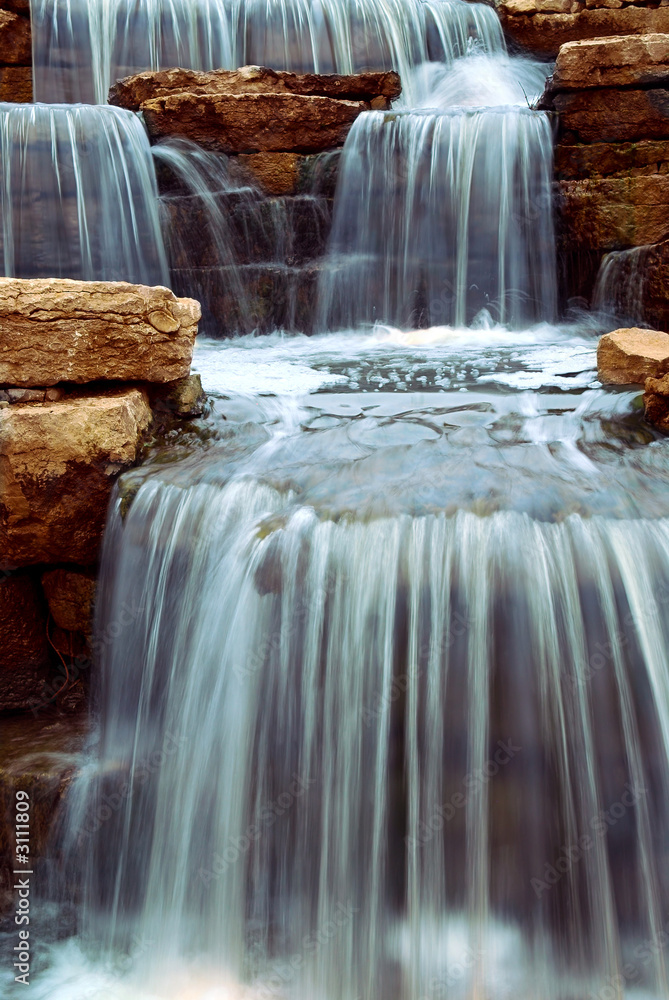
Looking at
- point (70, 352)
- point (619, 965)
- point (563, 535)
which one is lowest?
point (619, 965)

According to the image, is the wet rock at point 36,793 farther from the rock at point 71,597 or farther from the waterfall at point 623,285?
the waterfall at point 623,285

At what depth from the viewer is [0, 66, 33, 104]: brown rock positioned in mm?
9648

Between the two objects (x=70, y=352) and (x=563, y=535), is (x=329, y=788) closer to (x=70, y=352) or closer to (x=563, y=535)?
(x=563, y=535)

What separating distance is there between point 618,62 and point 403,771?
6128mm

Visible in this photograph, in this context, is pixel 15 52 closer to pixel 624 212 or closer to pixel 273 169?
pixel 273 169

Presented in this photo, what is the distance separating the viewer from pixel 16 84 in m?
9.70

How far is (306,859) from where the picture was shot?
3.02m

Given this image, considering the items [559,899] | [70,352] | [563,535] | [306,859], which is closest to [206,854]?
[306,859]

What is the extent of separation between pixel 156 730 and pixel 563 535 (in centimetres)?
165

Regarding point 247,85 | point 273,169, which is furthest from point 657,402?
point 247,85

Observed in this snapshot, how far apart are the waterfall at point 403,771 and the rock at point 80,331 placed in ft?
3.87

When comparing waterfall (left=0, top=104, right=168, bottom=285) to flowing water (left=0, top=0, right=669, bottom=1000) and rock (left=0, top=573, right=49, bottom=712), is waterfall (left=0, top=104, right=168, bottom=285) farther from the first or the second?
rock (left=0, top=573, right=49, bottom=712)

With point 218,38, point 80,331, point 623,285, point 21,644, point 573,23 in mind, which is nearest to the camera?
point 80,331

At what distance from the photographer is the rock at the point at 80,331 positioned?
3.92 meters
